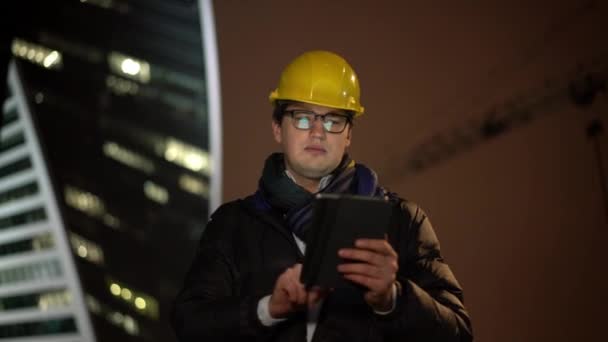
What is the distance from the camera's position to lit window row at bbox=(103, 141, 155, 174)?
3.54m

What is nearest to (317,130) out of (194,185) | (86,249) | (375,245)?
(375,245)

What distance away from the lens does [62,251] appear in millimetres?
3816

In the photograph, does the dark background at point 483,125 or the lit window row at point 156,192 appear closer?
the dark background at point 483,125

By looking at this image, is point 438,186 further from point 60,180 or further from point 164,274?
point 60,180

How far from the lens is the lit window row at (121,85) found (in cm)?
352

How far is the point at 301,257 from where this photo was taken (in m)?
2.09

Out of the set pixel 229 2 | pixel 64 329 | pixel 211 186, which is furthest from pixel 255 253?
pixel 64 329

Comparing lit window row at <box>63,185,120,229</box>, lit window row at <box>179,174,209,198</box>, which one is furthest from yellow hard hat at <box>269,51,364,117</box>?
lit window row at <box>63,185,120,229</box>

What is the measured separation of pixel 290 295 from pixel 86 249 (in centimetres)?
217

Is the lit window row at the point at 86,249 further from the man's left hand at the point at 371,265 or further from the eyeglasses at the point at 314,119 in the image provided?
the man's left hand at the point at 371,265

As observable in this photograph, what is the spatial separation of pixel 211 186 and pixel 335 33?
77cm

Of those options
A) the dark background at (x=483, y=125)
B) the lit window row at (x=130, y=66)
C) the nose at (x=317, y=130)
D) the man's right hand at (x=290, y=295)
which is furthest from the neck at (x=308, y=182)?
the lit window row at (x=130, y=66)

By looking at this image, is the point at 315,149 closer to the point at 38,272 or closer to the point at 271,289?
the point at 271,289

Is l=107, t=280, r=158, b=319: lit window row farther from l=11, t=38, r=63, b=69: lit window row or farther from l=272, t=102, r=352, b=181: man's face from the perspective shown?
l=272, t=102, r=352, b=181: man's face
